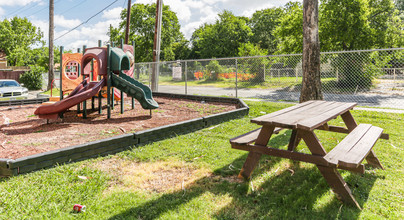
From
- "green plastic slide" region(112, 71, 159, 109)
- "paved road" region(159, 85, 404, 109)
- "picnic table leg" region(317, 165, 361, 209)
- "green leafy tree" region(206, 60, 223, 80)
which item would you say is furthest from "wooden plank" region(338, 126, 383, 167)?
"green leafy tree" region(206, 60, 223, 80)

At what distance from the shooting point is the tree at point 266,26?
47156 mm

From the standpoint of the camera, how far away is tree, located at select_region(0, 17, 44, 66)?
53.9 m

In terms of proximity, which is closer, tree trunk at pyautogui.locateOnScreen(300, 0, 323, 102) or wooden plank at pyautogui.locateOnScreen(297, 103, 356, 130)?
wooden plank at pyautogui.locateOnScreen(297, 103, 356, 130)

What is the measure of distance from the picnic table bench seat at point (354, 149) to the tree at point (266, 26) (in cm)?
4454

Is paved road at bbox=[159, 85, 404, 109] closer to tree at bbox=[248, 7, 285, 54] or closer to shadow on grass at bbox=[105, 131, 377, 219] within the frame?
shadow on grass at bbox=[105, 131, 377, 219]

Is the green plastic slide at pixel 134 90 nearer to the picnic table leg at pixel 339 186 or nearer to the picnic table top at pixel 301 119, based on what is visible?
the picnic table top at pixel 301 119

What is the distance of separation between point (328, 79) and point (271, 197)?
13.4m

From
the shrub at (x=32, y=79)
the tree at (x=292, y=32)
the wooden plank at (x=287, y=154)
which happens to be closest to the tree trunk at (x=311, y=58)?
the wooden plank at (x=287, y=154)

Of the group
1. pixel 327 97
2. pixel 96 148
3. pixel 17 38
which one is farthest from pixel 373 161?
pixel 17 38

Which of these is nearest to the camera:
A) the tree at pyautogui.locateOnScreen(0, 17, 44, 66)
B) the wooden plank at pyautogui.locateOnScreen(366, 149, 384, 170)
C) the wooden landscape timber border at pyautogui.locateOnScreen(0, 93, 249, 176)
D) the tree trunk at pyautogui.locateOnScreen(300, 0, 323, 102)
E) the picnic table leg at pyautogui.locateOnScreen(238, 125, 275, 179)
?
the picnic table leg at pyautogui.locateOnScreen(238, 125, 275, 179)

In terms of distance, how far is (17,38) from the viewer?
55.9 metres

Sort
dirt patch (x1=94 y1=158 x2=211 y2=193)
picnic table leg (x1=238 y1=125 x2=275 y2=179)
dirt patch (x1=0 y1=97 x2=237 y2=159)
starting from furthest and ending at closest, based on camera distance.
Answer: dirt patch (x1=0 y1=97 x2=237 y2=159)
dirt patch (x1=94 y1=158 x2=211 y2=193)
picnic table leg (x1=238 y1=125 x2=275 y2=179)

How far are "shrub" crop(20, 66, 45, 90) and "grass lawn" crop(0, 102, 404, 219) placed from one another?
27.8m

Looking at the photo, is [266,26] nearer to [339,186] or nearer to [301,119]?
[301,119]
